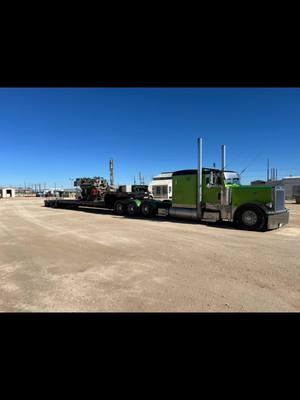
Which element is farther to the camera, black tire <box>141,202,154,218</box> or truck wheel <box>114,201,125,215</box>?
Answer: truck wheel <box>114,201,125,215</box>

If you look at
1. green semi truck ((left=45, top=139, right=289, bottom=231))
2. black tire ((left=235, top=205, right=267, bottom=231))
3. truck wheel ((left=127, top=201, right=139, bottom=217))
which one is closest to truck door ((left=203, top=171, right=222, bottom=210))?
green semi truck ((left=45, top=139, right=289, bottom=231))

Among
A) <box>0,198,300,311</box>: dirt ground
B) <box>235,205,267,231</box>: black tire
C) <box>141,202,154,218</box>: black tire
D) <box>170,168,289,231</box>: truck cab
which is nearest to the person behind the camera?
<box>0,198,300,311</box>: dirt ground

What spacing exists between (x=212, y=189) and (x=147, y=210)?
4.24 m

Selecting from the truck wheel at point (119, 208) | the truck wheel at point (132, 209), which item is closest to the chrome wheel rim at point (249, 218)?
the truck wheel at point (132, 209)

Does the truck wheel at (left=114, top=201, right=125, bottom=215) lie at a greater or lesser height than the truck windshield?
lesser

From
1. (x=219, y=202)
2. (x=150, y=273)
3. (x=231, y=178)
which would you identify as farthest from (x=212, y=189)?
(x=150, y=273)

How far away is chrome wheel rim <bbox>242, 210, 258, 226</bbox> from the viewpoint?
9.80 m

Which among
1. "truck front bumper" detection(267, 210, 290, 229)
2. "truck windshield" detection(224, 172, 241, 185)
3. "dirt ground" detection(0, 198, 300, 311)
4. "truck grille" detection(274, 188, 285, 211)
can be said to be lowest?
"dirt ground" detection(0, 198, 300, 311)

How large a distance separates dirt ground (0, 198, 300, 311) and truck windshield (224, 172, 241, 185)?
3360 millimetres

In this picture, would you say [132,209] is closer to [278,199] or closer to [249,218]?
[249,218]

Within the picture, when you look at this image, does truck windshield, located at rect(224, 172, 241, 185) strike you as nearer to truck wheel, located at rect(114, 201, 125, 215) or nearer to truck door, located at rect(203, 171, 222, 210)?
truck door, located at rect(203, 171, 222, 210)

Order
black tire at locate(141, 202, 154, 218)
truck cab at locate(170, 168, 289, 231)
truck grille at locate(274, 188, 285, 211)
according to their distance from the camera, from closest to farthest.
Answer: truck cab at locate(170, 168, 289, 231) < truck grille at locate(274, 188, 285, 211) < black tire at locate(141, 202, 154, 218)
